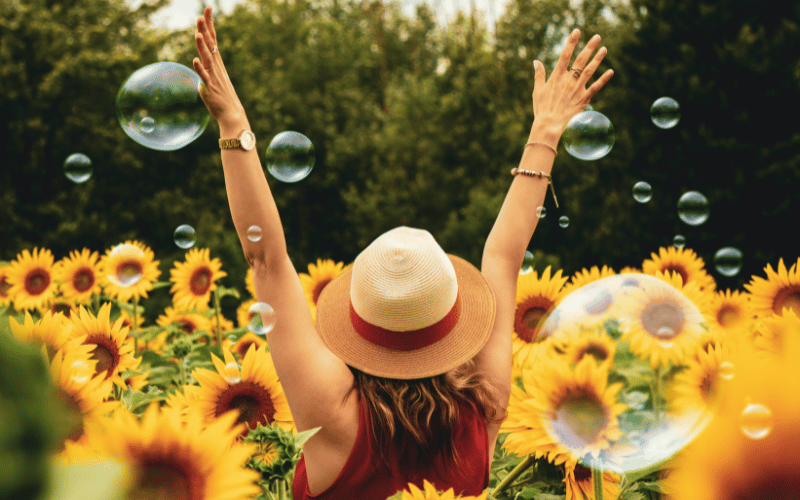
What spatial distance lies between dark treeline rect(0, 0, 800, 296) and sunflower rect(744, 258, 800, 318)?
Result: 6.38 metres

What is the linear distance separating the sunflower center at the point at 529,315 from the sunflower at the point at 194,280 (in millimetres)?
1956

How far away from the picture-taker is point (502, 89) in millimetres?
17594

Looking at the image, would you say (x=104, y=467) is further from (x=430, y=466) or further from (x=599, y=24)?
(x=599, y=24)

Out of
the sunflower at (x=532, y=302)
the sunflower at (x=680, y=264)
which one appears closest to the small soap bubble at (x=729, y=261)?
the sunflower at (x=680, y=264)

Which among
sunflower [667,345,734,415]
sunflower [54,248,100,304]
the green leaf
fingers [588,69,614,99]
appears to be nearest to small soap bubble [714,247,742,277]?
fingers [588,69,614,99]

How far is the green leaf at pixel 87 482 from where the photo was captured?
1.19 feet

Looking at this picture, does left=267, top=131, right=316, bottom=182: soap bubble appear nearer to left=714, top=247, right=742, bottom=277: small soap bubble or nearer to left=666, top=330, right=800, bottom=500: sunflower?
left=714, top=247, right=742, bottom=277: small soap bubble

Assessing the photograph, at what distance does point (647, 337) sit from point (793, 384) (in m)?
0.79

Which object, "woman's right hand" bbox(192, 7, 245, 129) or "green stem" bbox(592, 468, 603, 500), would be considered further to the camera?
"woman's right hand" bbox(192, 7, 245, 129)

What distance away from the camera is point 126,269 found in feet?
11.6

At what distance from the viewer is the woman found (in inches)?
66.0

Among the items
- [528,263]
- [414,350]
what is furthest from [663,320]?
[528,263]

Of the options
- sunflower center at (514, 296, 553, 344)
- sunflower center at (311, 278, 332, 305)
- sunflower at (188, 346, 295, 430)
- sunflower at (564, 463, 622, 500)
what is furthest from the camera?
sunflower center at (311, 278, 332, 305)

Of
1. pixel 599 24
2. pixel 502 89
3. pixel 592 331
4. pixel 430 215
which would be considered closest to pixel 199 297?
pixel 592 331
